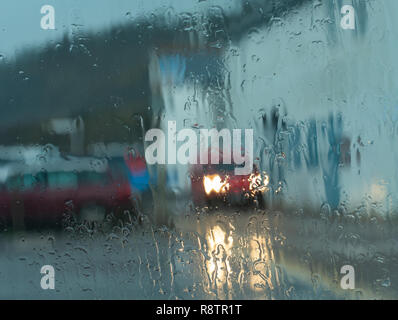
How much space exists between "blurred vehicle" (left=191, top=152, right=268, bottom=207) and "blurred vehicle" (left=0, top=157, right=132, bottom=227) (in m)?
0.31

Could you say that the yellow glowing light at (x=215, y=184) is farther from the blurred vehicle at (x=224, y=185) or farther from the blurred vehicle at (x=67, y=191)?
the blurred vehicle at (x=67, y=191)

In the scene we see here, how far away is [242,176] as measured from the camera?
5.54ft

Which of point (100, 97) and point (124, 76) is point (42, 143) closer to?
point (100, 97)

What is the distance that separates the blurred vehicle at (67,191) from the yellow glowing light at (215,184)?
0.35 metres

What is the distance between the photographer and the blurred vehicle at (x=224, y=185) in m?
1.69

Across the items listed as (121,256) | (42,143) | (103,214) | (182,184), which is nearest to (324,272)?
(182,184)

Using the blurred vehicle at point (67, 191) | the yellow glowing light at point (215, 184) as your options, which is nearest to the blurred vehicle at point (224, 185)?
the yellow glowing light at point (215, 184)

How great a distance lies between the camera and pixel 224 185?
169 cm

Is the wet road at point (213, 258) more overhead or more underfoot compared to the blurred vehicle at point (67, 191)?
more underfoot

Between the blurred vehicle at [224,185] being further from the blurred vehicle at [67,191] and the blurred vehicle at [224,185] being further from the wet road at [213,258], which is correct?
the blurred vehicle at [67,191]

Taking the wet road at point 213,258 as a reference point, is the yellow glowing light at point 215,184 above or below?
above

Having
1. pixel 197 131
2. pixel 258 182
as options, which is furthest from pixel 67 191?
pixel 258 182

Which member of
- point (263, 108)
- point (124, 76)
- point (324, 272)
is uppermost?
point (124, 76)
